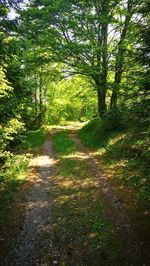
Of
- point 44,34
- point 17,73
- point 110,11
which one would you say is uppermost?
point 110,11

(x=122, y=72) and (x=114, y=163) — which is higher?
(x=122, y=72)

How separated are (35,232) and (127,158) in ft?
27.9

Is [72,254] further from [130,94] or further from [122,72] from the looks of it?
[122,72]

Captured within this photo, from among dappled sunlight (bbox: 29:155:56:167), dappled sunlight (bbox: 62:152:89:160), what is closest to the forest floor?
dappled sunlight (bbox: 29:155:56:167)

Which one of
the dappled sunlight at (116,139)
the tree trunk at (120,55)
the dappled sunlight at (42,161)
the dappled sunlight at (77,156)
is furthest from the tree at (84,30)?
the dappled sunlight at (42,161)

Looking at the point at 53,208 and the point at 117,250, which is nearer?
the point at 117,250

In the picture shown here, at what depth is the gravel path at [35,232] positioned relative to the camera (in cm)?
716

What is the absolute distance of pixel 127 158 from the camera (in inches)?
620

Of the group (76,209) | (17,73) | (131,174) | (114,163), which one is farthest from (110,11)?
(76,209)

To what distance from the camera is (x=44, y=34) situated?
83.7ft

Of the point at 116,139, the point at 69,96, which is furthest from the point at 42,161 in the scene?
the point at 69,96

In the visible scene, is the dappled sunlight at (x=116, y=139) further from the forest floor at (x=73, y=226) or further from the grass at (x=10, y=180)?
the grass at (x=10, y=180)

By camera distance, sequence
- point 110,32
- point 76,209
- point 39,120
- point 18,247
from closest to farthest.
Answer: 1. point 18,247
2. point 76,209
3. point 110,32
4. point 39,120

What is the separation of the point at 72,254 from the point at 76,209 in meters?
2.77
